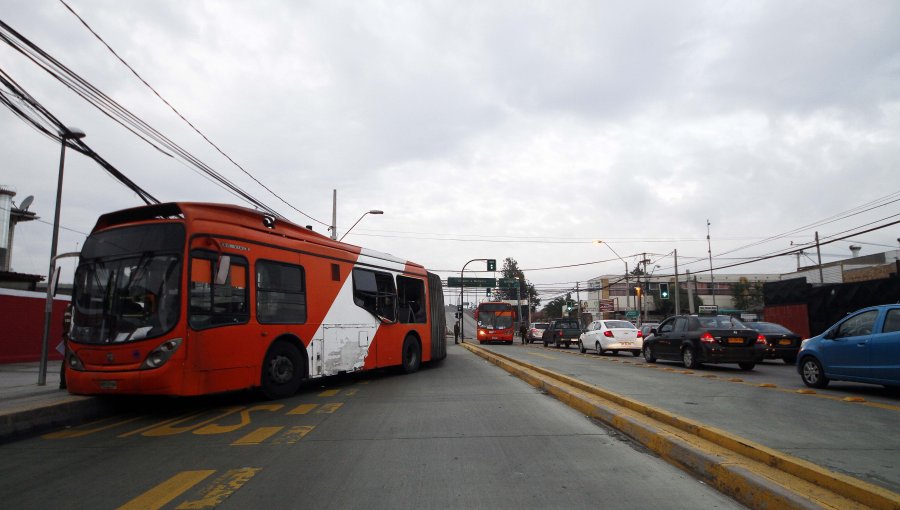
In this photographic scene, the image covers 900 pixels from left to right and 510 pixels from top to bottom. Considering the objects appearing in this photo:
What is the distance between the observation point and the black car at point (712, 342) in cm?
1349

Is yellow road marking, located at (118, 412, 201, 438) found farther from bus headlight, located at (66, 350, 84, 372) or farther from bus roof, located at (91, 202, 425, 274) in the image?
bus roof, located at (91, 202, 425, 274)

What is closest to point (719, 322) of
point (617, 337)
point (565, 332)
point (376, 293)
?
point (617, 337)

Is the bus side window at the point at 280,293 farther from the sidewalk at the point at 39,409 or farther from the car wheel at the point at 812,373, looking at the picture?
the car wheel at the point at 812,373

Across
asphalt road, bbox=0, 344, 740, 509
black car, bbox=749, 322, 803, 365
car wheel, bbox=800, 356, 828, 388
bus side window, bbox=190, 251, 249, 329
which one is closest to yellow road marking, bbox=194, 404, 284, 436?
asphalt road, bbox=0, 344, 740, 509

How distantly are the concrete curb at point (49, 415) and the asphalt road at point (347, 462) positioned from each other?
1.11 ft

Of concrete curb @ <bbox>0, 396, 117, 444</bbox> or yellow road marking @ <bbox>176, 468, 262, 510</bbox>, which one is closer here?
yellow road marking @ <bbox>176, 468, 262, 510</bbox>

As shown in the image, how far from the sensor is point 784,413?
6789 mm

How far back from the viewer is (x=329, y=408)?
327 inches

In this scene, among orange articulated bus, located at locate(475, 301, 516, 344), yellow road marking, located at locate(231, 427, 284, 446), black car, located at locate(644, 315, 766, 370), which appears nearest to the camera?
yellow road marking, located at locate(231, 427, 284, 446)

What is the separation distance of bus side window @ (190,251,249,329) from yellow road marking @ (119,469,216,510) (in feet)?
10.4

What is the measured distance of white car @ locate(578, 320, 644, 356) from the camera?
68.1 feet

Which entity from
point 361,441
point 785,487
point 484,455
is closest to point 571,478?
point 484,455

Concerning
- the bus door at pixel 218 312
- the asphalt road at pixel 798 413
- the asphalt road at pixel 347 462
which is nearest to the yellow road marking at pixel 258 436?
the asphalt road at pixel 347 462

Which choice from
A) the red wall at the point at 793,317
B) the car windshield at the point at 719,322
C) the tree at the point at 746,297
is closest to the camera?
the car windshield at the point at 719,322
